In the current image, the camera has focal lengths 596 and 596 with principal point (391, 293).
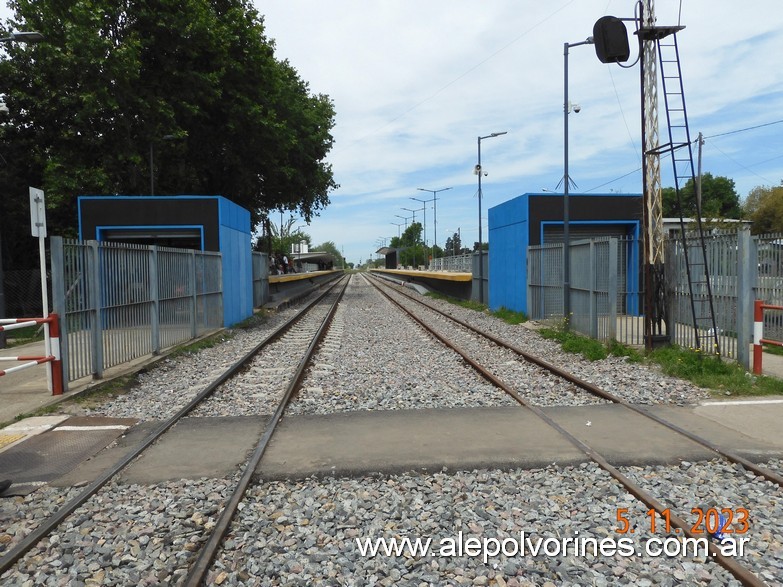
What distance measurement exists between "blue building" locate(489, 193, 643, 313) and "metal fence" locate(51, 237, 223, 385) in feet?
36.0

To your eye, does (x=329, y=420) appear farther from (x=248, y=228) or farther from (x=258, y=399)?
(x=248, y=228)

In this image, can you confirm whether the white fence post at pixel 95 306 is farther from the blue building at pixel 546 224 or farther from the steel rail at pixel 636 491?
the blue building at pixel 546 224

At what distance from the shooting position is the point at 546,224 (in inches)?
808

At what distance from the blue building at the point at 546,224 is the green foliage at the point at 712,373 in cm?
935

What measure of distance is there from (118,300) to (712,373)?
975 cm

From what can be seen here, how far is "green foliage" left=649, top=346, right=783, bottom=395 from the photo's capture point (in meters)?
8.25

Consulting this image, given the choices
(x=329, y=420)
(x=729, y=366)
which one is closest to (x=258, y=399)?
(x=329, y=420)

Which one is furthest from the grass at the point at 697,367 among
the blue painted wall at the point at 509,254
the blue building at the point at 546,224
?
the blue painted wall at the point at 509,254

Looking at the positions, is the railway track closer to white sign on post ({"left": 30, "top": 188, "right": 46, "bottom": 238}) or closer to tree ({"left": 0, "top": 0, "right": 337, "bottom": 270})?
white sign on post ({"left": 30, "top": 188, "right": 46, "bottom": 238})

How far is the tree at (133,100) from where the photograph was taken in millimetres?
21672

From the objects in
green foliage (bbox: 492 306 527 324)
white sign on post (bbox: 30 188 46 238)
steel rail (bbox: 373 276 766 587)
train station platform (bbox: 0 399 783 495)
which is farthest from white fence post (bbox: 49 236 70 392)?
green foliage (bbox: 492 306 527 324)

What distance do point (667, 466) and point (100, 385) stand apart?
7701 millimetres

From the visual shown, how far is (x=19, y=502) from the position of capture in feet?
15.6

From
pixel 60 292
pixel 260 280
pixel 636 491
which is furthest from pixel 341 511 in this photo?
pixel 260 280
